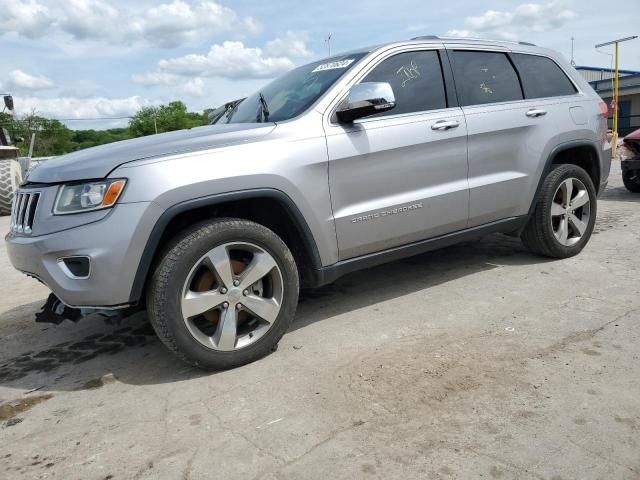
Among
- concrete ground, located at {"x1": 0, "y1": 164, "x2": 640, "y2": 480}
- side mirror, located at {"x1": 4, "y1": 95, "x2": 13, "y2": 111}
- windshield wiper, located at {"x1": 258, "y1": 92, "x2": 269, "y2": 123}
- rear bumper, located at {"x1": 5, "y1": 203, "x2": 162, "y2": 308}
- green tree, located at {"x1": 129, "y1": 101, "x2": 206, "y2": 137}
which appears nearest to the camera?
concrete ground, located at {"x1": 0, "y1": 164, "x2": 640, "y2": 480}

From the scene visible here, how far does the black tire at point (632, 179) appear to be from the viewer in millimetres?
8316

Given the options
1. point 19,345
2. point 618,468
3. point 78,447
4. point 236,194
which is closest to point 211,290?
point 236,194

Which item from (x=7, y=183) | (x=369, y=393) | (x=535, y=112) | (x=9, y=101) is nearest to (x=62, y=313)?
(x=369, y=393)

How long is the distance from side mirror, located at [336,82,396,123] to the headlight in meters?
1.38

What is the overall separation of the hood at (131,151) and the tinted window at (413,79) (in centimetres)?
94

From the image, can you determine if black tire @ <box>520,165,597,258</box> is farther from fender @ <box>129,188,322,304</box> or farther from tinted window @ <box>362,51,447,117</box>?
fender @ <box>129,188,322,304</box>

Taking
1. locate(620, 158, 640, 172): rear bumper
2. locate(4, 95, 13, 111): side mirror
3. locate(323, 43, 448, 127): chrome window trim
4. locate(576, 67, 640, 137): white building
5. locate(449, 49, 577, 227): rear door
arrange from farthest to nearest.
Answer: locate(576, 67, 640, 137): white building
locate(4, 95, 13, 111): side mirror
locate(620, 158, 640, 172): rear bumper
locate(449, 49, 577, 227): rear door
locate(323, 43, 448, 127): chrome window trim

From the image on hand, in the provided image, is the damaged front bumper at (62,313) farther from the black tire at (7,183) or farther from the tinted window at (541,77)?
the black tire at (7,183)

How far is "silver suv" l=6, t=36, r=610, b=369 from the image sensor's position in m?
2.85

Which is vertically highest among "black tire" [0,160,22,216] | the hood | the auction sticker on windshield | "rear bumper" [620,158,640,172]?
the auction sticker on windshield

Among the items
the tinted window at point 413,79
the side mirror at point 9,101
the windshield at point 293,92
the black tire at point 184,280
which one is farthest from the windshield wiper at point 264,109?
the side mirror at point 9,101

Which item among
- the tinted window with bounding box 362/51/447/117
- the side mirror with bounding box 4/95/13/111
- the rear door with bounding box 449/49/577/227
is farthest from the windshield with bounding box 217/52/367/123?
the side mirror with bounding box 4/95/13/111

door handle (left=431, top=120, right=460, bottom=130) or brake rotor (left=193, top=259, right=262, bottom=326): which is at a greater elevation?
door handle (left=431, top=120, right=460, bottom=130)

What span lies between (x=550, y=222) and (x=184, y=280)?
3120 millimetres
